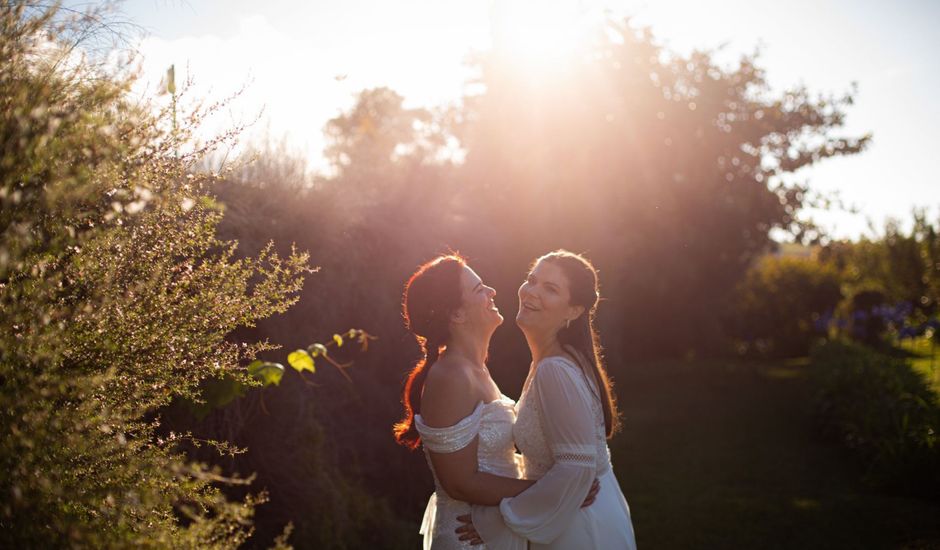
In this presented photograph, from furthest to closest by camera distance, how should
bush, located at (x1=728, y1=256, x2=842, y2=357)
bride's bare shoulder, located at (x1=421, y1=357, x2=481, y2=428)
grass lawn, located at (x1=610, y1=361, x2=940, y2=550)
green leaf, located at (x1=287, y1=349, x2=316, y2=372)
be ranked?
bush, located at (x1=728, y1=256, x2=842, y2=357) < grass lawn, located at (x1=610, y1=361, x2=940, y2=550) < green leaf, located at (x1=287, y1=349, x2=316, y2=372) < bride's bare shoulder, located at (x1=421, y1=357, x2=481, y2=428)

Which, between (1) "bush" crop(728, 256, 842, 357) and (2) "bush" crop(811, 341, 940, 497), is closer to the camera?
(2) "bush" crop(811, 341, 940, 497)

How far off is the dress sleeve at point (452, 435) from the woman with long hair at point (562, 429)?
0.24m

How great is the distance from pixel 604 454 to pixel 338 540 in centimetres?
339

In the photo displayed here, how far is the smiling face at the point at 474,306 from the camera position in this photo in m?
3.82

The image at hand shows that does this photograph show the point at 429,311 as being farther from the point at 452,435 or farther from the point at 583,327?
the point at 583,327

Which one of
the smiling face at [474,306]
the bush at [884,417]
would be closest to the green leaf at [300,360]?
the smiling face at [474,306]

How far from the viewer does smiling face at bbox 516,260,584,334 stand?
3.80m

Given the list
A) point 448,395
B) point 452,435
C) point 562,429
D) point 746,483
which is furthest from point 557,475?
point 746,483

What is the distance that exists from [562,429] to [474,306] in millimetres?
773

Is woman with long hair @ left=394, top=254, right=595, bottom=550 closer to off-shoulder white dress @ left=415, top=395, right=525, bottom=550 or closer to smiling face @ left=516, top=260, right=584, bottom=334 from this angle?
off-shoulder white dress @ left=415, top=395, right=525, bottom=550

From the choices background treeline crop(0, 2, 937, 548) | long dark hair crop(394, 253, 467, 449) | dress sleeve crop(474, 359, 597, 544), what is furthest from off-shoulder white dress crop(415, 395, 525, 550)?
background treeline crop(0, 2, 937, 548)

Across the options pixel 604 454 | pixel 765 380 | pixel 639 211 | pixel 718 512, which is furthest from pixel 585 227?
pixel 604 454

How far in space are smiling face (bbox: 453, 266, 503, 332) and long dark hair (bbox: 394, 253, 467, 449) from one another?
0.03 meters

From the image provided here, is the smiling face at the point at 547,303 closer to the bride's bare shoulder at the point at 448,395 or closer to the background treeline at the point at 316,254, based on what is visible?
the bride's bare shoulder at the point at 448,395
